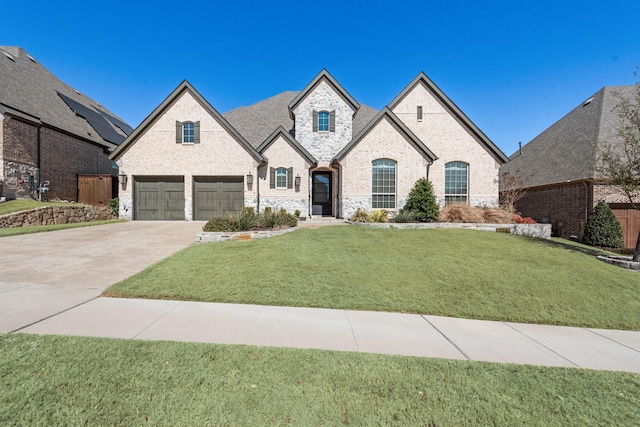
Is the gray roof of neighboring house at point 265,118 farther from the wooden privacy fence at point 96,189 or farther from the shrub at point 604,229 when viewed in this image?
the shrub at point 604,229

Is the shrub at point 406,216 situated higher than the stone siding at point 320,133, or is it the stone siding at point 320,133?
the stone siding at point 320,133

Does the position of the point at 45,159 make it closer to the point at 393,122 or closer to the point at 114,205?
the point at 114,205

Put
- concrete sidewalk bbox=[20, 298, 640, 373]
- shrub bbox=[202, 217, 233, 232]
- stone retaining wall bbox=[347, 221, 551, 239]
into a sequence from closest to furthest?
1. concrete sidewalk bbox=[20, 298, 640, 373]
2. shrub bbox=[202, 217, 233, 232]
3. stone retaining wall bbox=[347, 221, 551, 239]

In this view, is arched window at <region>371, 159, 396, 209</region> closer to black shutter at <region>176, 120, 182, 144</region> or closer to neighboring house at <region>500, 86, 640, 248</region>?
neighboring house at <region>500, 86, 640, 248</region>

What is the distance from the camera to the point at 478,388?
2.64 metres

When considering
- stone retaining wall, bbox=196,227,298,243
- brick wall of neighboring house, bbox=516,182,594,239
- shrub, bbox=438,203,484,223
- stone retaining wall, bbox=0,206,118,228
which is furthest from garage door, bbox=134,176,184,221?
brick wall of neighboring house, bbox=516,182,594,239

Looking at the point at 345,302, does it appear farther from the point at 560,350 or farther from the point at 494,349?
the point at 560,350

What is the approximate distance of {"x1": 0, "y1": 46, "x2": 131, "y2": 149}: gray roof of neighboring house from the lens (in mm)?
15851

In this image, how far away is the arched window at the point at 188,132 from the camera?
1596 centimetres

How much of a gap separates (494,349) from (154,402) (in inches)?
163

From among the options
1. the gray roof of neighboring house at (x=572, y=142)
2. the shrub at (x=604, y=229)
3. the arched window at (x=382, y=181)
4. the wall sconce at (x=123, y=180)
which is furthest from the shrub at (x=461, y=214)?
the wall sconce at (x=123, y=180)

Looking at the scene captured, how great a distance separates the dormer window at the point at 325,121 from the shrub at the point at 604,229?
1566cm

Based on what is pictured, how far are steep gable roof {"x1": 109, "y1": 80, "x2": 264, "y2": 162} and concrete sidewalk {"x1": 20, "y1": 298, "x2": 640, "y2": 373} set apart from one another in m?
12.6

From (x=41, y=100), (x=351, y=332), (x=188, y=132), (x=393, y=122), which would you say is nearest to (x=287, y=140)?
(x=188, y=132)
